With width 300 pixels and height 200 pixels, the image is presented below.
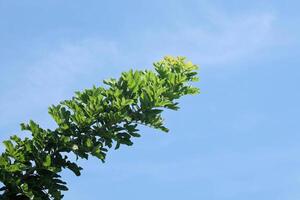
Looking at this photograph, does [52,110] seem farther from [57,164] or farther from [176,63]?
[176,63]

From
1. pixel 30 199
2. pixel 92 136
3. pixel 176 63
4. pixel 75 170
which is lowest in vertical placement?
pixel 30 199

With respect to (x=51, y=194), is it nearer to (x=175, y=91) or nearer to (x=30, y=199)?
(x=30, y=199)

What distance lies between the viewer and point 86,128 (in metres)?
14.7

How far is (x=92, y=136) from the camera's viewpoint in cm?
1472

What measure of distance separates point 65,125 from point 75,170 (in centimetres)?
124

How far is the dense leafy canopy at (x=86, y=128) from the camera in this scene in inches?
555

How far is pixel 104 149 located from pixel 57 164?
133 centimetres

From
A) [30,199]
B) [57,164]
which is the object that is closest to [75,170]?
[57,164]

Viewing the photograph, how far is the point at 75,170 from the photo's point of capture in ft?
47.4

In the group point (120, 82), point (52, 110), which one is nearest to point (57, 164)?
point (52, 110)

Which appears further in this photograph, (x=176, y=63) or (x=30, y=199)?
(x=176, y=63)

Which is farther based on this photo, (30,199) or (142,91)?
(142,91)

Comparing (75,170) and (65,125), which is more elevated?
(65,125)

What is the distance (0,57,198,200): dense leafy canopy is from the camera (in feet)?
46.2
